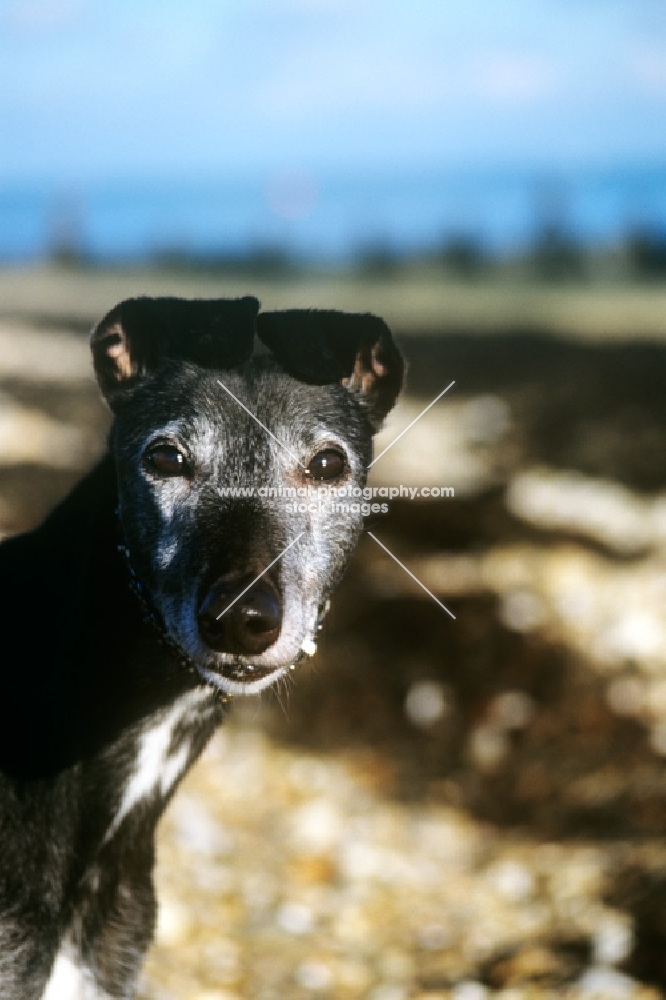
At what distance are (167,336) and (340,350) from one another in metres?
0.38

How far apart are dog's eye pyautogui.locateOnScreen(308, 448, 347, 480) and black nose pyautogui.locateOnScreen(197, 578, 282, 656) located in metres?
0.32

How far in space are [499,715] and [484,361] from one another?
595 cm

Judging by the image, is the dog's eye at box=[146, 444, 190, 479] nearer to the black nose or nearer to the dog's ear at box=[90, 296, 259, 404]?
the dog's ear at box=[90, 296, 259, 404]

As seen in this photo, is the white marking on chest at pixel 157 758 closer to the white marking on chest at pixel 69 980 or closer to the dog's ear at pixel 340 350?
the white marking on chest at pixel 69 980

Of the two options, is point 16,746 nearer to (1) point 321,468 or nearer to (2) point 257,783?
(1) point 321,468

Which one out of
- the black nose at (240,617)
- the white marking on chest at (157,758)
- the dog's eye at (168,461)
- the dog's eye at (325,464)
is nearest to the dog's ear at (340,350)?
the dog's eye at (325,464)

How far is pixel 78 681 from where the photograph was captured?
272 centimetres

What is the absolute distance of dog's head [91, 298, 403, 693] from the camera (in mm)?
2195

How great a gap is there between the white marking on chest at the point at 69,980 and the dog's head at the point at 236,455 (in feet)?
4.23

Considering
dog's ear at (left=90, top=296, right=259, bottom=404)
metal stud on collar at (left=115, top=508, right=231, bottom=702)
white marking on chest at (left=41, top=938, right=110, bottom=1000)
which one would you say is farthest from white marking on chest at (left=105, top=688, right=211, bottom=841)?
dog's ear at (left=90, top=296, right=259, bottom=404)

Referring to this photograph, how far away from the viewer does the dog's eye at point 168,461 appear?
2299mm

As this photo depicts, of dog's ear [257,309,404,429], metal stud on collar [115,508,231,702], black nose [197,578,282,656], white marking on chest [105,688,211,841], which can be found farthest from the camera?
white marking on chest [105,688,211,841]

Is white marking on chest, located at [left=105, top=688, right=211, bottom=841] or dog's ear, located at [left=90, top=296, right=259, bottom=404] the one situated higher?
dog's ear, located at [left=90, top=296, right=259, bottom=404]

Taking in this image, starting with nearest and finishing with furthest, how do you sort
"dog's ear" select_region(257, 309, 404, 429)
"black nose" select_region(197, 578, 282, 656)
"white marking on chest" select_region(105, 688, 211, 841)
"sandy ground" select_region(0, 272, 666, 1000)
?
"black nose" select_region(197, 578, 282, 656) → "dog's ear" select_region(257, 309, 404, 429) → "white marking on chest" select_region(105, 688, 211, 841) → "sandy ground" select_region(0, 272, 666, 1000)
